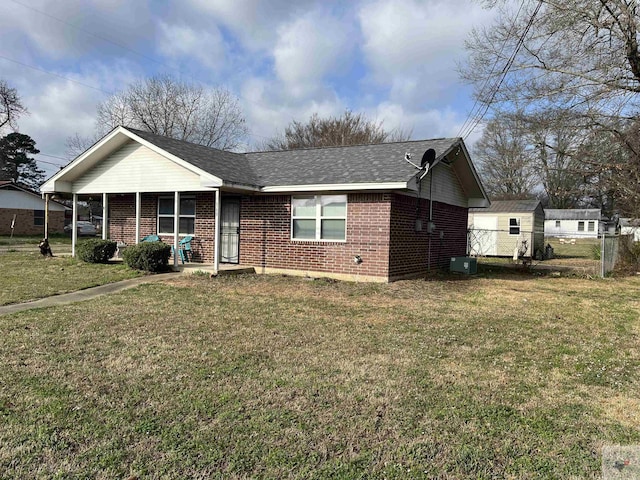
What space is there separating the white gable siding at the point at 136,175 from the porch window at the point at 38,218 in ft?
76.3

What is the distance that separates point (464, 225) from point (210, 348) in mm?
13304

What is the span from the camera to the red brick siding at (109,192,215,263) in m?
14.1

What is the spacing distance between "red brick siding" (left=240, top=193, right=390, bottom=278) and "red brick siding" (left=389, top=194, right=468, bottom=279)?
14.1 inches

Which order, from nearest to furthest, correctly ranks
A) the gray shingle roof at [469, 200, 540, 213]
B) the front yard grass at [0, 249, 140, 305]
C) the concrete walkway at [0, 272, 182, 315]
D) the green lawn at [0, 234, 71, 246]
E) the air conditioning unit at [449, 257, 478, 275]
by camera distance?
the concrete walkway at [0, 272, 182, 315] → the front yard grass at [0, 249, 140, 305] → the air conditioning unit at [449, 257, 478, 275] → the gray shingle roof at [469, 200, 540, 213] → the green lawn at [0, 234, 71, 246]

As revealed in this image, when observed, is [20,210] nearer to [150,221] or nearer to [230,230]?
[150,221]

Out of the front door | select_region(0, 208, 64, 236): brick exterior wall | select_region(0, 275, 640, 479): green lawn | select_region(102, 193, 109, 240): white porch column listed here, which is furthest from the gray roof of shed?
select_region(0, 275, 640, 479): green lawn

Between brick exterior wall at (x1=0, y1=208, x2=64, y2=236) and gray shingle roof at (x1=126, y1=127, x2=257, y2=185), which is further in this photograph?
brick exterior wall at (x1=0, y1=208, x2=64, y2=236)

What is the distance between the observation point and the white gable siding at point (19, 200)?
33.1 meters

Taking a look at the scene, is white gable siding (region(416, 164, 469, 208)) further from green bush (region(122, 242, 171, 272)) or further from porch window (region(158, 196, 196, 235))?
green bush (region(122, 242, 171, 272))

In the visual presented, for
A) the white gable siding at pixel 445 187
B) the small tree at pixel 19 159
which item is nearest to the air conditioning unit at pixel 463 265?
the white gable siding at pixel 445 187

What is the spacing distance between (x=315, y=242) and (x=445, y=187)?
201 inches

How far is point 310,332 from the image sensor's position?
21.4 ft

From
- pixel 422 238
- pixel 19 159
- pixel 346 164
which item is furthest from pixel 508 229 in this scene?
pixel 19 159

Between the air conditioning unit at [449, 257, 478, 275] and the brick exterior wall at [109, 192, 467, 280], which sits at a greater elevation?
the brick exterior wall at [109, 192, 467, 280]
